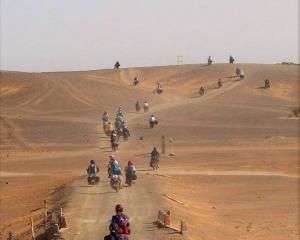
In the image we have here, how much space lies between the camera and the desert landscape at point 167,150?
22547mm

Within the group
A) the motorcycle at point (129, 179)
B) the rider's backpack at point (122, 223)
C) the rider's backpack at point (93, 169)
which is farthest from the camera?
the rider's backpack at point (93, 169)

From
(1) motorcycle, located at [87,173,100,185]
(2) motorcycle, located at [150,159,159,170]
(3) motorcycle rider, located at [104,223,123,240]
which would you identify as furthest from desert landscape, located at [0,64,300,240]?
(3) motorcycle rider, located at [104,223,123,240]

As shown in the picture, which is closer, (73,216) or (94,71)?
(73,216)

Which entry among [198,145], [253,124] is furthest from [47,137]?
[253,124]

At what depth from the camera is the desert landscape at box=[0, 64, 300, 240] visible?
2255 cm

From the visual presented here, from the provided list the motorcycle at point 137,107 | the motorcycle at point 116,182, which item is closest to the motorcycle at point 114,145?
the motorcycle at point 116,182

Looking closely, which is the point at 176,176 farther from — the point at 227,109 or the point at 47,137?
the point at 227,109

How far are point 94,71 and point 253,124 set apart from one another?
42.9m

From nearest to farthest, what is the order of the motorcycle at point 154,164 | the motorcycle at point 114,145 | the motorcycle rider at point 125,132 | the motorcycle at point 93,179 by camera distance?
the motorcycle at point 93,179 < the motorcycle at point 154,164 < the motorcycle at point 114,145 < the motorcycle rider at point 125,132

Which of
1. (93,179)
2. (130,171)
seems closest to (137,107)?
(93,179)

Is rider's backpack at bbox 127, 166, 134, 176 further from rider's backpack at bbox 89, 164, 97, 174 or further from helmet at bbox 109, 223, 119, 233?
helmet at bbox 109, 223, 119, 233

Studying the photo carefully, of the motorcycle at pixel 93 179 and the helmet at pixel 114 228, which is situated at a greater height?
the helmet at pixel 114 228

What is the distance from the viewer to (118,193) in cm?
2473

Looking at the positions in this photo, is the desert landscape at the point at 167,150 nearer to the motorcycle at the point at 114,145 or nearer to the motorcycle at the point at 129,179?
the motorcycle at the point at 114,145
